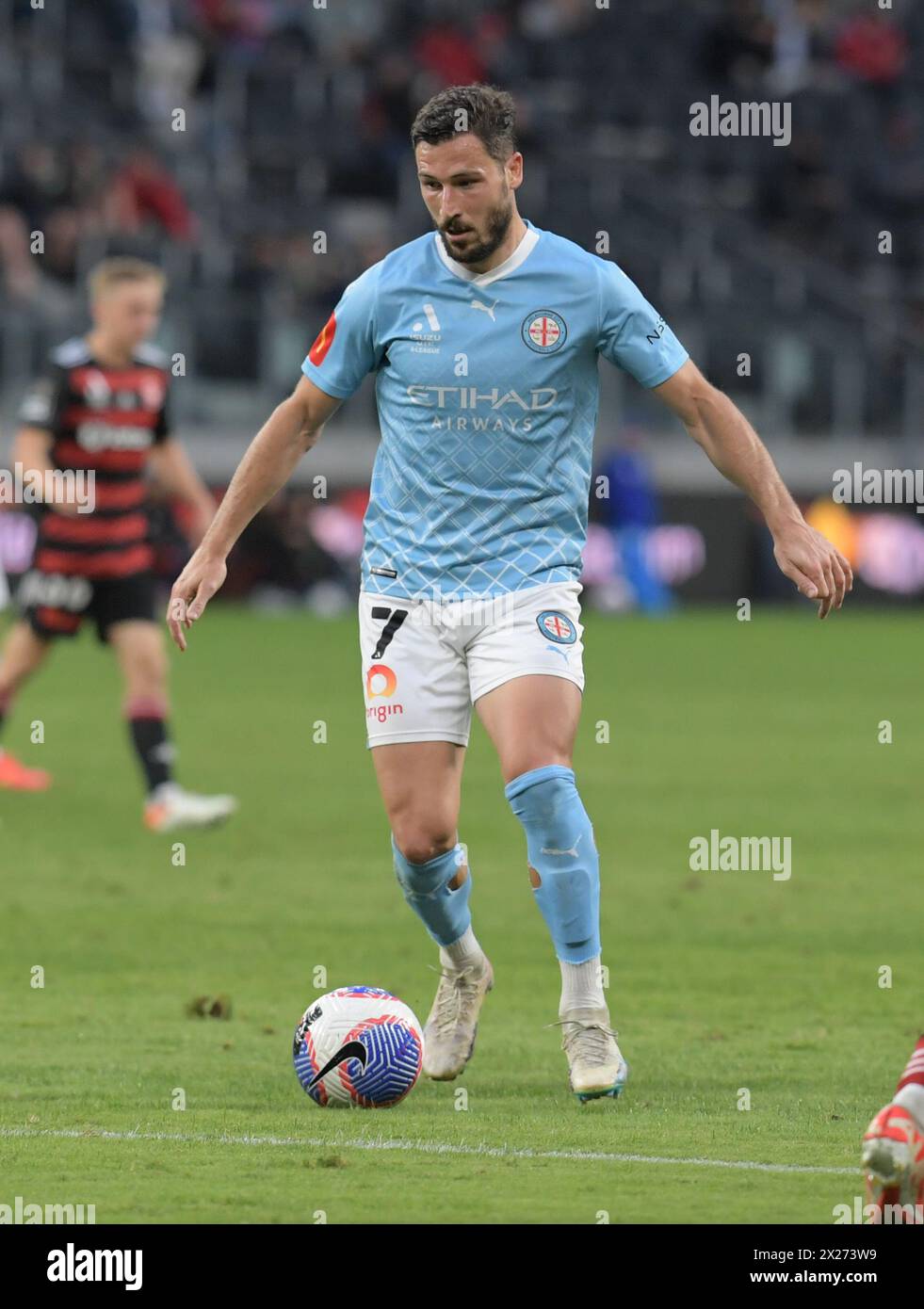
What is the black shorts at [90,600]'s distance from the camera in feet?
37.9

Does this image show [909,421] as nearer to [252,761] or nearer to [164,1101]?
[252,761]

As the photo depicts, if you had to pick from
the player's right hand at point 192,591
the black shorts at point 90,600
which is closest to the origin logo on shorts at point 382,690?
the player's right hand at point 192,591

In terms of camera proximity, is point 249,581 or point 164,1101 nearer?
point 164,1101

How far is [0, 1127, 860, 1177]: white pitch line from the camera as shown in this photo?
5348 millimetres

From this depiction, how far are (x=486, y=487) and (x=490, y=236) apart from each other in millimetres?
639

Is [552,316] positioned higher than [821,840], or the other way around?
[552,316]

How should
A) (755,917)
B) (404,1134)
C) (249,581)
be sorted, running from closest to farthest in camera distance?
1. (404,1134)
2. (755,917)
3. (249,581)

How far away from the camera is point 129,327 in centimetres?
1145

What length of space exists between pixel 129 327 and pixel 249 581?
15599 mm

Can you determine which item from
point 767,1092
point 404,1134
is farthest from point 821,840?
point 404,1134

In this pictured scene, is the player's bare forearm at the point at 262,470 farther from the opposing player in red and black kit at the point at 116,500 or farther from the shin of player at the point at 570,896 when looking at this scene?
the opposing player in red and black kit at the point at 116,500

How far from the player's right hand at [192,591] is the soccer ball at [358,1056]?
1.04 metres

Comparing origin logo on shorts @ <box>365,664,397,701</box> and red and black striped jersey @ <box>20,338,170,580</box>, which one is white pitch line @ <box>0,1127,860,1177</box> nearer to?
origin logo on shorts @ <box>365,664,397,701</box>

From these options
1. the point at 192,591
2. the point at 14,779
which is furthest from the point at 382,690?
the point at 14,779
